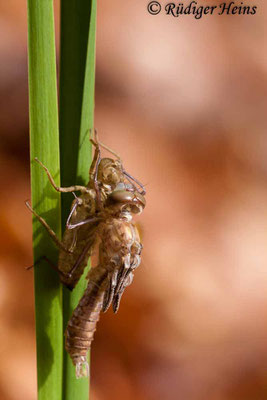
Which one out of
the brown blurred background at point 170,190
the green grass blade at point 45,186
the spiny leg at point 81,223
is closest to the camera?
the green grass blade at point 45,186

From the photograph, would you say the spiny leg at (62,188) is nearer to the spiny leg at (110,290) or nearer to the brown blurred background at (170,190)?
the spiny leg at (110,290)

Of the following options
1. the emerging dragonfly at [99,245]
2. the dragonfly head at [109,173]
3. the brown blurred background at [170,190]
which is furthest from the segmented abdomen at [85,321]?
the brown blurred background at [170,190]

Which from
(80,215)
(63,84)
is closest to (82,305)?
(80,215)

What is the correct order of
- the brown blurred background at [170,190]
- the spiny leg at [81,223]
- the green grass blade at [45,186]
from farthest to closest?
the brown blurred background at [170,190]
the spiny leg at [81,223]
the green grass blade at [45,186]

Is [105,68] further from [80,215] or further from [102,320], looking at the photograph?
[80,215]

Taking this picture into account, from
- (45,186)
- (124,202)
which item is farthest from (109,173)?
(45,186)

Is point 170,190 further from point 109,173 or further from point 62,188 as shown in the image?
point 62,188

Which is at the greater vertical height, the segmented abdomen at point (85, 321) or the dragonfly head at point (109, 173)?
the dragonfly head at point (109, 173)

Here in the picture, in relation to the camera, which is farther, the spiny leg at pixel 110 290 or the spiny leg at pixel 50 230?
the spiny leg at pixel 110 290
